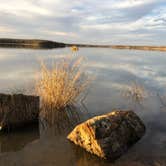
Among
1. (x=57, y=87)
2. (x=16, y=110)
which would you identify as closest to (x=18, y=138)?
(x=16, y=110)

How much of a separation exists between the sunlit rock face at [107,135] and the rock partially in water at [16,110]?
59.5 inches

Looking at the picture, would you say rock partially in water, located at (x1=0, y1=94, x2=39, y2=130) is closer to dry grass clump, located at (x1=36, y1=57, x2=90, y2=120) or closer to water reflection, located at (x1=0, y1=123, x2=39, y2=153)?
water reflection, located at (x1=0, y1=123, x2=39, y2=153)

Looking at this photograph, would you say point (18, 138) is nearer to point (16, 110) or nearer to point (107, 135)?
point (16, 110)

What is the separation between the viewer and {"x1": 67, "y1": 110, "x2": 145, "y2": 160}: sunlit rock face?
6.11 metres

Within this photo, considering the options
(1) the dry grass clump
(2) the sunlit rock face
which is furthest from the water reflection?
(1) the dry grass clump

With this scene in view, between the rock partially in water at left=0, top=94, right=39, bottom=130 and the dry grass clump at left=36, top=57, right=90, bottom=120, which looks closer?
the rock partially in water at left=0, top=94, right=39, bottom=130

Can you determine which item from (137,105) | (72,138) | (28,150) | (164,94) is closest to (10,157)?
(28,150)

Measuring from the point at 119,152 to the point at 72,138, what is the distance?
1291 millimetres

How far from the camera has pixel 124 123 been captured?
6957 mm

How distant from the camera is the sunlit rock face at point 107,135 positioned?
20.1 ft

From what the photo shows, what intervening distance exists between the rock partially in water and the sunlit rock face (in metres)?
1.51

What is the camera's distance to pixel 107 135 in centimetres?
626

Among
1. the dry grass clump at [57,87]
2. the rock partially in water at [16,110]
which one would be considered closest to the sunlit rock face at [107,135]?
the rock partially in water at [16,110]

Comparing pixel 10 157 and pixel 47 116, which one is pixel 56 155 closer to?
pixel 10 157
